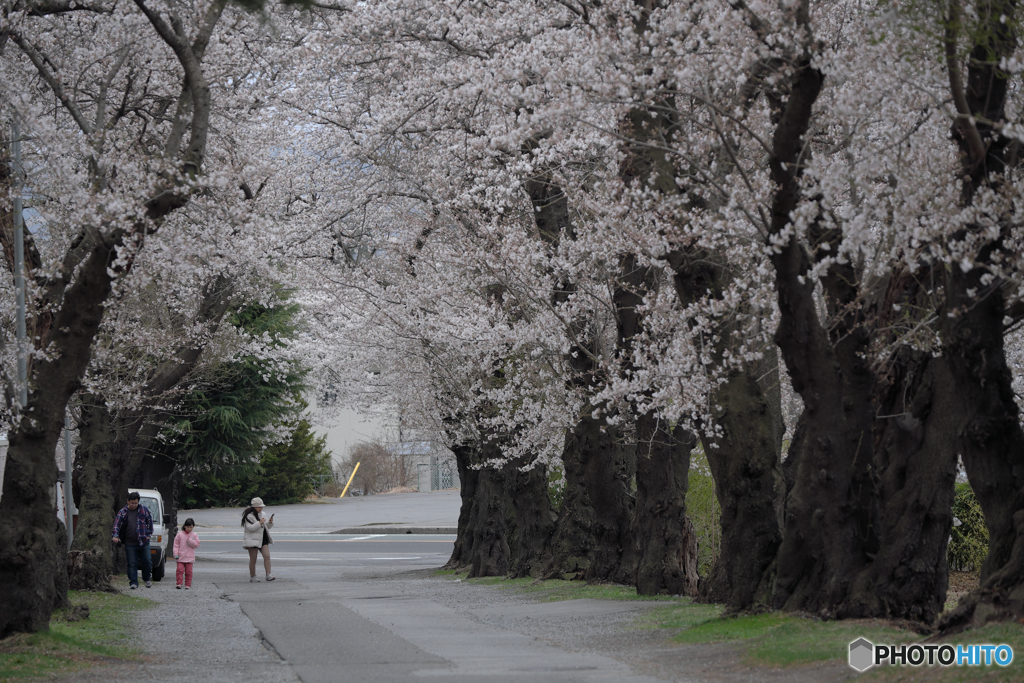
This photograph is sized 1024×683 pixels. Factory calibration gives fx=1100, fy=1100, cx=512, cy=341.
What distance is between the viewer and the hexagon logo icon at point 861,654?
26.9 feet

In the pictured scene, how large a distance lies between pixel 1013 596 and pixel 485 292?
13179 mm

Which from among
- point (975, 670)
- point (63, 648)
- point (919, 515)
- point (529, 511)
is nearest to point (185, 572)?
point (529, 511)

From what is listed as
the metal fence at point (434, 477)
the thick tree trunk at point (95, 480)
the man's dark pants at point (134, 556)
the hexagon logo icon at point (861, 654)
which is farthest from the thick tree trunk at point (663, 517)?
the metal fence at point (434, 477)

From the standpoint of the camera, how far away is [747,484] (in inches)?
460

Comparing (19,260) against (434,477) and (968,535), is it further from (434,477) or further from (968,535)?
(434,477)

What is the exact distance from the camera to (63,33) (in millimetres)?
16375

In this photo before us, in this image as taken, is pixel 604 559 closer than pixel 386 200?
Yes

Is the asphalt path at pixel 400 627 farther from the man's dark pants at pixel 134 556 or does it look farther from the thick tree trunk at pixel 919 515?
the thick tree trunk at pixel 919 515

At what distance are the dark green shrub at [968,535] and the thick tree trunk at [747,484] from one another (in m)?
9.17

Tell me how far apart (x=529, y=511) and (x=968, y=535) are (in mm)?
8114

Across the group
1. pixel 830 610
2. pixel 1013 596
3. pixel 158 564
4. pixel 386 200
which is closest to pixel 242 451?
pixel 158 564

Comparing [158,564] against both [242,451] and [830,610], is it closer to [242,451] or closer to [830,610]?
[242,451]

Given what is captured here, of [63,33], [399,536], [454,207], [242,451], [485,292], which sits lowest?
[399,536]

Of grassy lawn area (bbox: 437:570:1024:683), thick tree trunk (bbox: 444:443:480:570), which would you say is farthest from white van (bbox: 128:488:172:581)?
grassy lawn area (bbox: 437:570:1024:683)
